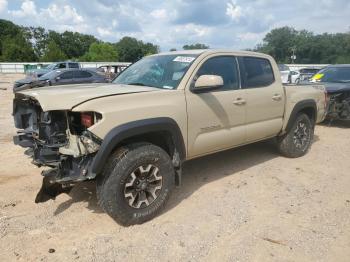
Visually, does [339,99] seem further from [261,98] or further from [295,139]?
[261,98]

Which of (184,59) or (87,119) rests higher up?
(184,59)

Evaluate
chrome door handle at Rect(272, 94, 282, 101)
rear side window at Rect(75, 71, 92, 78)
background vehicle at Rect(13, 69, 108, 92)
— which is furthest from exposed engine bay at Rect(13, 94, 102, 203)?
rear side window at Rect(75, 71, 92, 78)

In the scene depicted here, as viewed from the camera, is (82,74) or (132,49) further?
(132,49)

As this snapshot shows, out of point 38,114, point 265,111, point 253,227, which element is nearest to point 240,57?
point 265,111

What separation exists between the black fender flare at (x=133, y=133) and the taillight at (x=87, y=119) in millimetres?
215

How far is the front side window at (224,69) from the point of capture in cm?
448

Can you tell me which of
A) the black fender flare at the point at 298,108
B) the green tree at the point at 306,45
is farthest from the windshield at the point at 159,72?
the green tree at the point at 306,45

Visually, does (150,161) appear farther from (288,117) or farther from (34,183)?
(288,117)

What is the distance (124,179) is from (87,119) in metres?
0.71

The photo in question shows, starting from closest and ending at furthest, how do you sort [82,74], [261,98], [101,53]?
[261,98] < [82,74] < [101,53]

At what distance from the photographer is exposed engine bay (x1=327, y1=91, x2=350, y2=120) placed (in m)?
8.77

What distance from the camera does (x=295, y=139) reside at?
6199mm

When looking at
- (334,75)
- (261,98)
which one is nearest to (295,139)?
(261,98)

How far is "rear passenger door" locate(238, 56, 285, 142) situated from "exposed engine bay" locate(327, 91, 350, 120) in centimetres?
400
